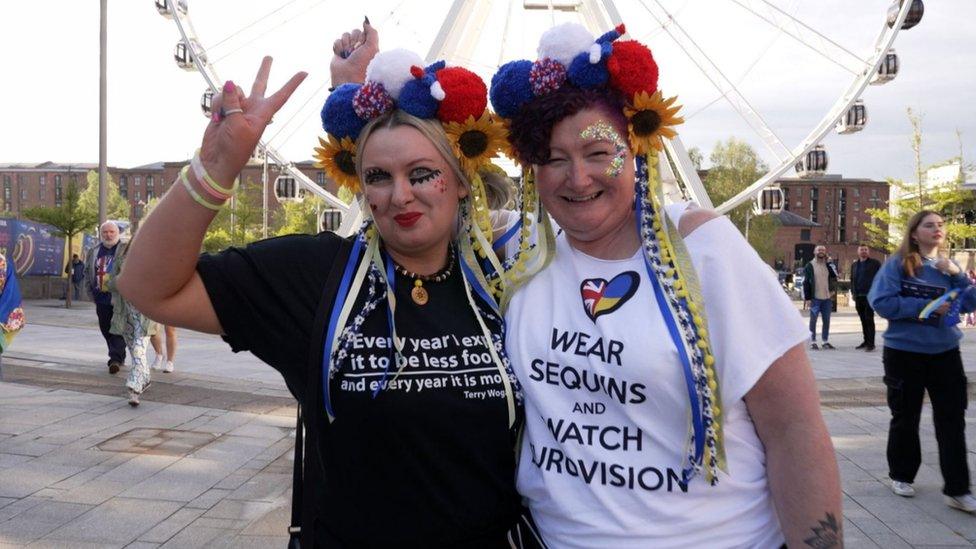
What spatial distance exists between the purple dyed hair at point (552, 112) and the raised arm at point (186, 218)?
61 cm

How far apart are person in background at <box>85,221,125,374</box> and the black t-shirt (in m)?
7.63

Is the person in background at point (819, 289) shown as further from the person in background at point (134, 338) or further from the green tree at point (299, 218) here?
the green tree at point (299, 218)

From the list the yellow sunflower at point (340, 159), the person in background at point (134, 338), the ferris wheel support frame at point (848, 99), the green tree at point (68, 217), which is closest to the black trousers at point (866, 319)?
the ferris wheel support frame at point (848, 99)

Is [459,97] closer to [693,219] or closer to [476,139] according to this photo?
[476,139]

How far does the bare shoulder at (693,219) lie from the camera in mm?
1939

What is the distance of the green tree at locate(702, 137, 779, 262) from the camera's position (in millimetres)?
65625

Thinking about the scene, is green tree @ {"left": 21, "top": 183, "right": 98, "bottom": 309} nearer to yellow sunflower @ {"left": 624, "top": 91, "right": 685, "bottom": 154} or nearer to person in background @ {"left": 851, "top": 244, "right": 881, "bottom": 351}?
person in background @ {"left": 851, "top": 244, "right": 881, "bottom": 351}

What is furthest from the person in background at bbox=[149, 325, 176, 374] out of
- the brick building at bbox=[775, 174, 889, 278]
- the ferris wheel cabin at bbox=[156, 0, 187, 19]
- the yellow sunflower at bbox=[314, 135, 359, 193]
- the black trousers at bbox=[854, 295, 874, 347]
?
the brick building at bbox=[775, 174, 889, 278]

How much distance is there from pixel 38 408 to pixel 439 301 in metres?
6.27

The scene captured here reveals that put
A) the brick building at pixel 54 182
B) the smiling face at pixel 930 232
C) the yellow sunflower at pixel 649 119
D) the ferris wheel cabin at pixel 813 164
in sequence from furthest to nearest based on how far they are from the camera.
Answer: the brick building at pixel 54 182, the ferris wheel cabin at pixel 813 164, the smiling face at pixel 930 232, the yellow sunflower at pixel 649 119

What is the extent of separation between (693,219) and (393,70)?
0.84m

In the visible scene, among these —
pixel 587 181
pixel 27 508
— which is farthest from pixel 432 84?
pixel 27 508

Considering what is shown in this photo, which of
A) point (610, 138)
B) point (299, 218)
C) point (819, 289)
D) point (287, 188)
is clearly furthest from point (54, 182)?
point (610, 138)

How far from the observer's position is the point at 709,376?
70.8 inches
